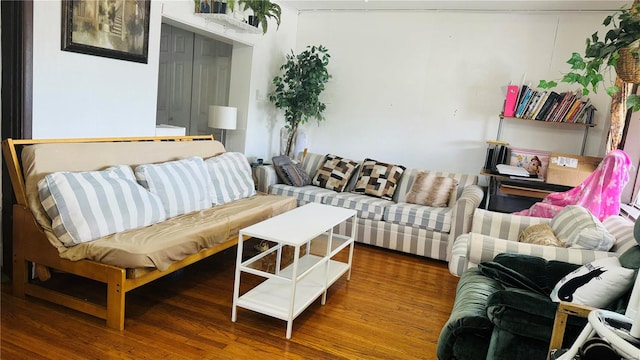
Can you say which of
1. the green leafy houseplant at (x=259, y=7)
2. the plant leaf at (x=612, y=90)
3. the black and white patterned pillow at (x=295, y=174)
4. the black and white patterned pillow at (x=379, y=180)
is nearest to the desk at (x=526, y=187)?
the black and white patterned pillow at (x=379, y=180)

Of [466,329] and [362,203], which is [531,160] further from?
[466,329]

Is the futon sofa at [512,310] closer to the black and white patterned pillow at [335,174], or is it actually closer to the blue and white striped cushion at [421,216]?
the blue and white striped cushion at [421,216]

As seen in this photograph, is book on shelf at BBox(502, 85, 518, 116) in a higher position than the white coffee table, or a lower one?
higher

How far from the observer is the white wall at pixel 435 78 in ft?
14.7

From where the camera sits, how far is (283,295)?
2.68 meters

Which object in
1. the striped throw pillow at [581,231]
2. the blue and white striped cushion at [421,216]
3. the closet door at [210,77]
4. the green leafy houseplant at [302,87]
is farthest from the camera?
the closet door at [210,77]

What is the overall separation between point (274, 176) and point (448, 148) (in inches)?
73.5

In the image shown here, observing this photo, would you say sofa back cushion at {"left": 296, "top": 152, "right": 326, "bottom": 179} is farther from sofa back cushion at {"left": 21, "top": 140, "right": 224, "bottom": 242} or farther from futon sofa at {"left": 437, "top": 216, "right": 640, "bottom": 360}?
futon sofa at {"left": 437, "top": 216, "right": 640, "bottom": 360}

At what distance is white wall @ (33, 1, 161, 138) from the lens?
2.69 m

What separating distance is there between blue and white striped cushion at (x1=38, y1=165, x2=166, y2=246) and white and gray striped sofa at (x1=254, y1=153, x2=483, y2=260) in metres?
1.87

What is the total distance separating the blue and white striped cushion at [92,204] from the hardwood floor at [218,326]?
0.45 metres

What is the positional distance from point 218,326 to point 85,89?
1761 mm

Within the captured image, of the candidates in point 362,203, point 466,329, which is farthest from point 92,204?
point 362,203

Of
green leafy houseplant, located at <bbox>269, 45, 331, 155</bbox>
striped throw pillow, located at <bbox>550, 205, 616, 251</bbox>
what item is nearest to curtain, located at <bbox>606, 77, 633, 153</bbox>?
striped throw pillow, located at <bbox>550, 205, 616, 251</bbox>
